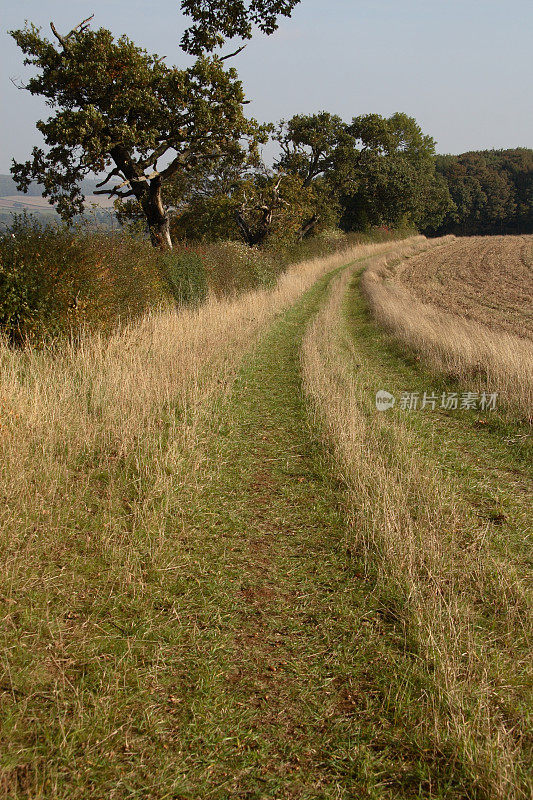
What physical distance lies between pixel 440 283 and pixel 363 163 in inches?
828

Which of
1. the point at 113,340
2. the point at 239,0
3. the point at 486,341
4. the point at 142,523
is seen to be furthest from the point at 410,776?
the point at 239,0

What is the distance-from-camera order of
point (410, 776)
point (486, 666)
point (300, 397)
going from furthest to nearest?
point (300, 397), point (486, 666), point (410, 776)

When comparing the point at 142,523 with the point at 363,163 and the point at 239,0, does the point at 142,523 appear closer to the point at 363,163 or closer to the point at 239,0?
the point at 239,0

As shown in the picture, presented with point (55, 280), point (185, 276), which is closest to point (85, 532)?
point (55, 280)

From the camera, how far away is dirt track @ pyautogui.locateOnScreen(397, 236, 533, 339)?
16938mm

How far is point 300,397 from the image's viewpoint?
8648mm

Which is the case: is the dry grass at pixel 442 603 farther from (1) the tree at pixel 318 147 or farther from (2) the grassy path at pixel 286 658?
(1) the tree at pixel 318 147

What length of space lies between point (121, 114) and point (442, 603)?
16.3m

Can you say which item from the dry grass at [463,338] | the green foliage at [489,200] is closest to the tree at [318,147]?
the dry grass at [463,338]

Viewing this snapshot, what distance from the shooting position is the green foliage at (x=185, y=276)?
13711mm

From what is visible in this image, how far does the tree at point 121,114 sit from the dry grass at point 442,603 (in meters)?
12.9

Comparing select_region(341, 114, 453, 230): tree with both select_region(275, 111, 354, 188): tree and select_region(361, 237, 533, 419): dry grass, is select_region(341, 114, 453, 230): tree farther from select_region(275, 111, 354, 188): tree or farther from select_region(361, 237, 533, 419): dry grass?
select_region(361, 237, 533, 419): dry grass

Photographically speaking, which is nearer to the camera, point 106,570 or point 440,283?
point 106,570

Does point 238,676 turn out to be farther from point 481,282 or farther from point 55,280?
point 481,282
